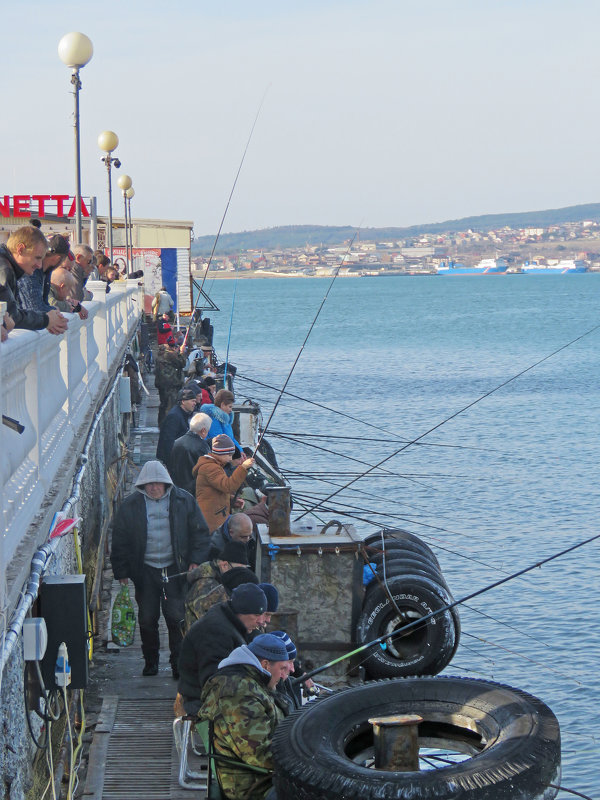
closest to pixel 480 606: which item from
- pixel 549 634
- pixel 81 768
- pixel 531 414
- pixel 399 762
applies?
pixel 549 634

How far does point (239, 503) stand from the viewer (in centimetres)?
1049

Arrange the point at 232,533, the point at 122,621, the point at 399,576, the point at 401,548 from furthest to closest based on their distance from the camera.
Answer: the point at 401,548 < the point at 399,576 < the point at 122,621 < the point at 232,533

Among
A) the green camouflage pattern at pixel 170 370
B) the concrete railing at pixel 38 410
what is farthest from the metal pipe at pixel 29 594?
the green camouflage pattern at pixel 170 370

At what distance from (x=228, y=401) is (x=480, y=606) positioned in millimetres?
7587

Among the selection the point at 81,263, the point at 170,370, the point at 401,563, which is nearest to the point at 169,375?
the point at 170,370

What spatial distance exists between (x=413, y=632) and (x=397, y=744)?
13.9ft

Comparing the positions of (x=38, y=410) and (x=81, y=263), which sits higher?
(x=81, y=263)

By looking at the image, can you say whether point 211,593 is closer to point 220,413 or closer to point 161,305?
point 220,413

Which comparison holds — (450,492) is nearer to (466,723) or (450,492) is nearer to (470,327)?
(466,723)

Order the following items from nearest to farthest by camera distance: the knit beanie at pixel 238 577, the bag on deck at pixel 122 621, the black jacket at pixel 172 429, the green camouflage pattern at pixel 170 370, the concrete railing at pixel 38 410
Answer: the concrete railing at pixel 38 410
the knit beanie at pixel 238 577
the bag on deck at pixel 122 621
the black jacket at pixel 172 429
the green camouflage pattern at pixel 170 370

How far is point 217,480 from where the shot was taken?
9727mm

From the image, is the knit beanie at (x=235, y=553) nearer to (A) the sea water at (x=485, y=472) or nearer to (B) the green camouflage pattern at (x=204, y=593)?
(B) the green camouflage pattern at (x=204, y=593)

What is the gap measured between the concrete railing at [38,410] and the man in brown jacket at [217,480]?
3.50ft

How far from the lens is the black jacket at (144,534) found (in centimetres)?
812
